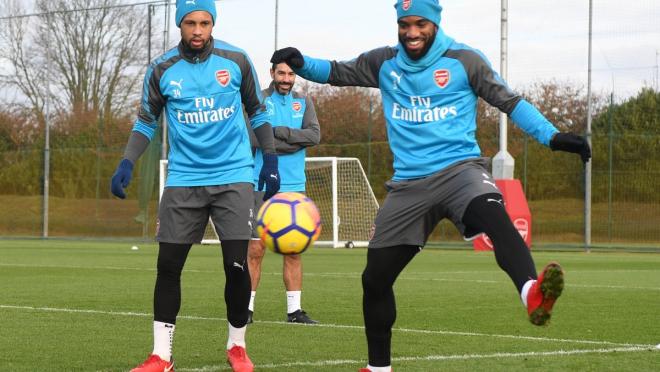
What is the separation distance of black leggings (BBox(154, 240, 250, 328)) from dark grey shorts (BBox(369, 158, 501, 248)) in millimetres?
998

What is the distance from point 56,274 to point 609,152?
15.1 metres

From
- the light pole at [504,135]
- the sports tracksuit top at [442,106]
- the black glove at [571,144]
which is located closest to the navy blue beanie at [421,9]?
the sports tracksuit top at [442,106]

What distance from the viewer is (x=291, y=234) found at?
6223 mm

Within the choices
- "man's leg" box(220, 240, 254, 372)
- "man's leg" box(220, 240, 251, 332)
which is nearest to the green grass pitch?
"man's leg" box(220, 240, 254, 372)

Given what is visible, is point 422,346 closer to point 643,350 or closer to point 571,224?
point 643,350

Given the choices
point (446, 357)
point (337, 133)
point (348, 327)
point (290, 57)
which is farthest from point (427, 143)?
point (337, 133)

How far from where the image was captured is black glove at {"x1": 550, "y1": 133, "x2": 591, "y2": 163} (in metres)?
5.79

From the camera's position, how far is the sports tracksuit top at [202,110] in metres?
6.88

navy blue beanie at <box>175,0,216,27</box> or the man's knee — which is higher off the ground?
navy blue beanie at <box>175,0,216,27</box>

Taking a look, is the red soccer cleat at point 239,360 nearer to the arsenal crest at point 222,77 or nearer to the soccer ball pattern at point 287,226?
the soccer ball pattern at point 287,226

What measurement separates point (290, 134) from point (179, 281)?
3.31 metres

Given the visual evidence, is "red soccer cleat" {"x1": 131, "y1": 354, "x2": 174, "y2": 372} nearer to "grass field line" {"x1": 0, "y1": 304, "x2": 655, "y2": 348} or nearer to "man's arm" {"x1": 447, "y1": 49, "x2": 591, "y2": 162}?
"man's arm" {"x1": 447, "y1": 49, "x2": 591, "y2": 162}

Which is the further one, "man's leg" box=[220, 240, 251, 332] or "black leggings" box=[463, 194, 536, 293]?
"man's leg" box=[220, 240, 251, 332]

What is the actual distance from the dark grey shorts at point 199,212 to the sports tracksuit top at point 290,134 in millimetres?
2936
